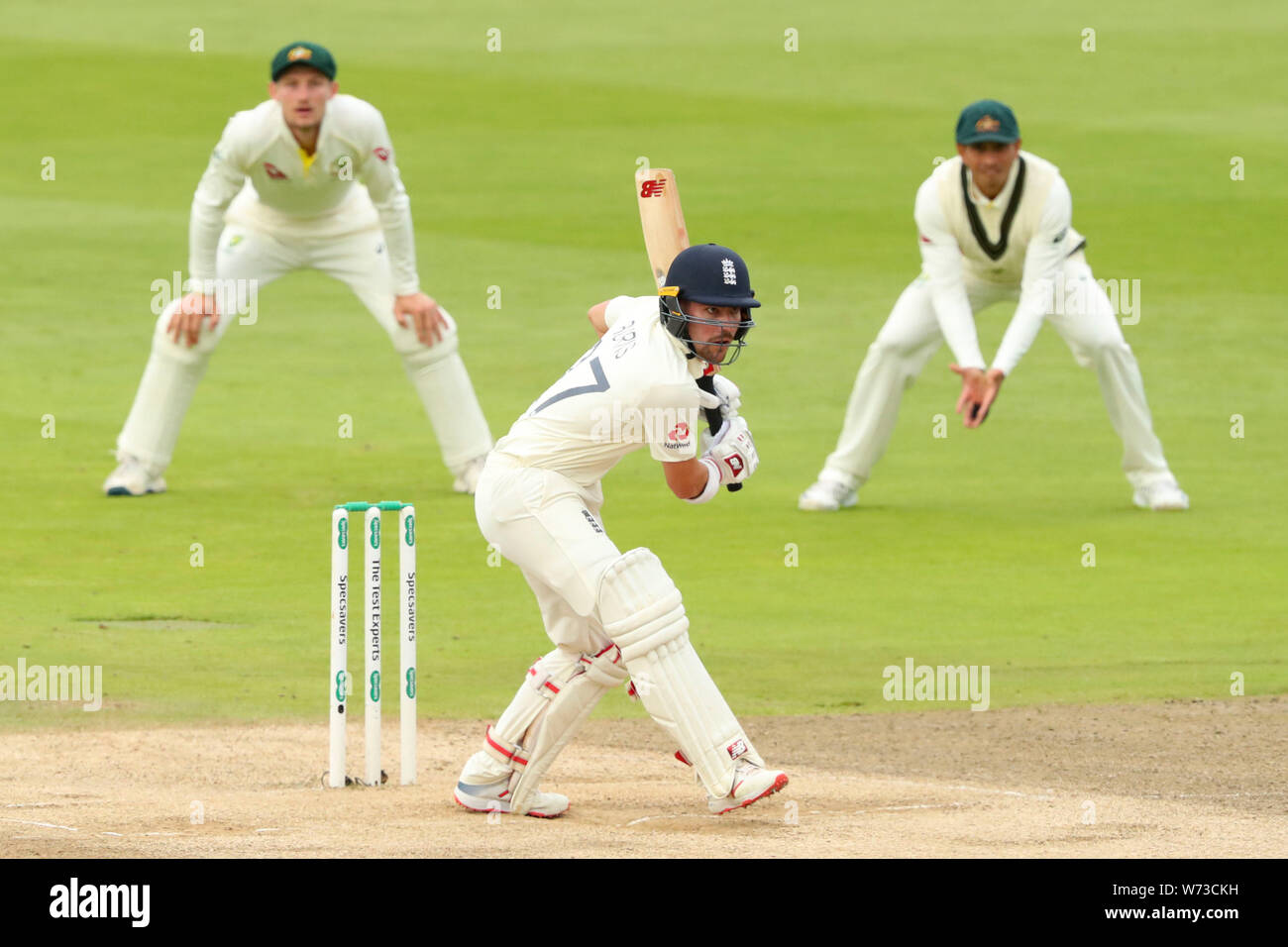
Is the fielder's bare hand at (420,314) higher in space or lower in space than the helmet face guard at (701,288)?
higher

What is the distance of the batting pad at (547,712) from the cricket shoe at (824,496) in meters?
6.37

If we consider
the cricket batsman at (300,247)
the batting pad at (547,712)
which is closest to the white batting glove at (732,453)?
the batting pad at (547,712)

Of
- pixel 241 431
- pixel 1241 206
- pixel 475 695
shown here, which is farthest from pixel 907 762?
pixel 1241 206

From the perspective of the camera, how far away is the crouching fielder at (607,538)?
6.98m

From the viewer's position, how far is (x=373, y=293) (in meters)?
13.6

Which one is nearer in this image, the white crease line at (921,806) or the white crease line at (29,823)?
the white crease line at (29,823)

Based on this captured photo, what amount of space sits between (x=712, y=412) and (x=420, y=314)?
6.14 m

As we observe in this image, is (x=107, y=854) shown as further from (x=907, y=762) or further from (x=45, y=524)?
(x=45, y=524)

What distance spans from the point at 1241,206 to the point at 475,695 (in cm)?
1799

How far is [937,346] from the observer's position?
13.5 m

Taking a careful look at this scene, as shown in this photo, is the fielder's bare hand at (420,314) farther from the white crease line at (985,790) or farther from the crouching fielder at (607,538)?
the white crease line at (985,790)

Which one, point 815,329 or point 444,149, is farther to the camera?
point 444,149

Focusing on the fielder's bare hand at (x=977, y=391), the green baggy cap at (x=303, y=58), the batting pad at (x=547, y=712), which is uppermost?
the green baggy cap at (x=303, y=58)

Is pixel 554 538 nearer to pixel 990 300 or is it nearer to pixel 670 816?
pixel 670 816
